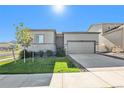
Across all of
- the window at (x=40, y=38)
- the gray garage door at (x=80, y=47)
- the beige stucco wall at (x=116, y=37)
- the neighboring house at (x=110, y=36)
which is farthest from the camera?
the gray garage door at (x=80, y=47)

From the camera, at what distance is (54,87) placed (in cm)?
711

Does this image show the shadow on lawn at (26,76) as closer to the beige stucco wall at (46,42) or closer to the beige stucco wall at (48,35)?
the beige stucco wall at (46,42)

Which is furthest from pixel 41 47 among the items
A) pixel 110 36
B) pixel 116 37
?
pixel 110 36

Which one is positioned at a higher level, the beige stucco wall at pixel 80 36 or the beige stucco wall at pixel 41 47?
the beige stucco wall at pixel 80 36

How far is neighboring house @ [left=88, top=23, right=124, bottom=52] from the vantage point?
27.1 metres

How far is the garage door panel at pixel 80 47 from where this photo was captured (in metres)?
28.9

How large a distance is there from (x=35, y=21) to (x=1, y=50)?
15.0 m

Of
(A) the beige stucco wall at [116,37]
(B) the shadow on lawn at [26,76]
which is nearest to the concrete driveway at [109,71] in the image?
(B) the shadow on lawn at [26,76]

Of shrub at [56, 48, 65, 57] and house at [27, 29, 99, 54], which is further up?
house at [27, 29, 99, 54]

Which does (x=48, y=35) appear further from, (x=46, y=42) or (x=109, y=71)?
(x=109, y=71)

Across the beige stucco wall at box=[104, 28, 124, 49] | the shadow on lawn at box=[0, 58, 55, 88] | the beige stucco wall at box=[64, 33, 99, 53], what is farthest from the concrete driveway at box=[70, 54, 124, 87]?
the beige stucco wall at box=[64, 33, 99, 53]

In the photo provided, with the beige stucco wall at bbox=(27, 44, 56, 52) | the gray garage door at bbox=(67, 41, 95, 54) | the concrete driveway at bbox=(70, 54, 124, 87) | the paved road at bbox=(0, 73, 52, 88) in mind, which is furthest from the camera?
the gray garage door at bbox=(67, 41, 95, 54)

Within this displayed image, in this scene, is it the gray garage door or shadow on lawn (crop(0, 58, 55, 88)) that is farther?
the gray garage door

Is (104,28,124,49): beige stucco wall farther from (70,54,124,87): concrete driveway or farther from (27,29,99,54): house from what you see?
(70,54,124,87): concrete driveway
